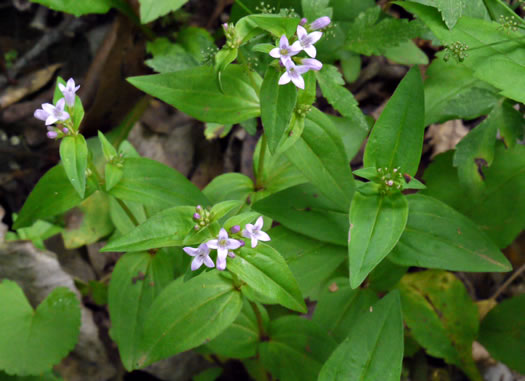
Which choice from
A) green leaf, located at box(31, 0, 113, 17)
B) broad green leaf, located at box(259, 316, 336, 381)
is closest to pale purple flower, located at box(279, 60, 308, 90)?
broad green leaf, located at box(259, 316, 336, 381)

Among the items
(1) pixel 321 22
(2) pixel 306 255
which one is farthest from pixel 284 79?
(2) pixel 306 255

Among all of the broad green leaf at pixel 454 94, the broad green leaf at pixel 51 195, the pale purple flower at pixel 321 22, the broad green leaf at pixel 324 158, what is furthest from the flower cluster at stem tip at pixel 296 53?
the broad green leaf at pixel 51 195

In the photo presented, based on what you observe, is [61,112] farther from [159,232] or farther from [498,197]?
[498,197]

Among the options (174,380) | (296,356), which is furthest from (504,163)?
(174,380)

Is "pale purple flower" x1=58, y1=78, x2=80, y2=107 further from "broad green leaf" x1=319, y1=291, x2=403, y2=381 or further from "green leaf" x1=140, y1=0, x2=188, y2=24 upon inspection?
→ "broad green leaf" x1=319, y1=291, x2=403, y2=381

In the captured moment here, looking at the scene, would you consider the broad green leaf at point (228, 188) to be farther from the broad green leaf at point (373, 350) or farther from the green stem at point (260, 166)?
the broad green leaf at point (373, 350)
